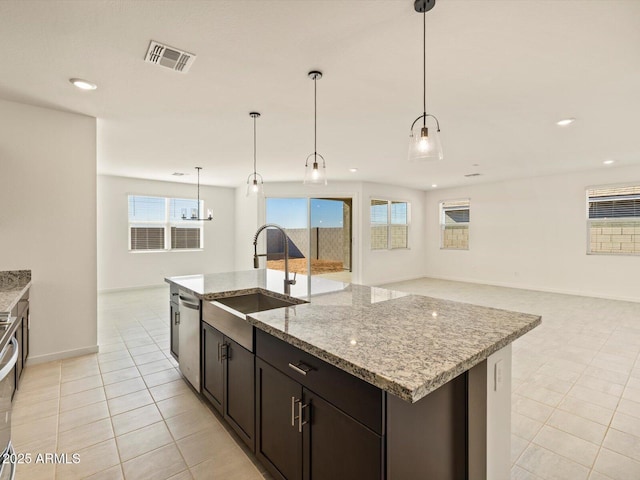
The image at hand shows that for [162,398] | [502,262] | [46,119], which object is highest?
[46,119]

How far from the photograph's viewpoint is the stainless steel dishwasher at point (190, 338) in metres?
2.38

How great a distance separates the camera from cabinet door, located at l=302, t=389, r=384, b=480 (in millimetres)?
1072

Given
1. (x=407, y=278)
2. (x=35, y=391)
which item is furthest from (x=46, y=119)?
(x=407, y=278)

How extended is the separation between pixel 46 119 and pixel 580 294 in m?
8.80

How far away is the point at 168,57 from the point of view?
213 centimetres

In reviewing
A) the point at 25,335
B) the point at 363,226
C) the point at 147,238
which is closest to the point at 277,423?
the point at 25,335

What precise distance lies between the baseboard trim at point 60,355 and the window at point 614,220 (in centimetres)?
831

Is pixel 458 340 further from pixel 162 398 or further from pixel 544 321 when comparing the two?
pixel 544 321

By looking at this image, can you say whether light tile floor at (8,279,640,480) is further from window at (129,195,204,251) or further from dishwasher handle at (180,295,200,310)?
window at (129,195,204,251)

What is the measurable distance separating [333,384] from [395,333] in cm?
35

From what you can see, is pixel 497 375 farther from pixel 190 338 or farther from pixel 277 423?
pixel 190 338

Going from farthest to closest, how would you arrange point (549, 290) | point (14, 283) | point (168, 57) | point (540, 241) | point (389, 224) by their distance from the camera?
point (389, 224)
point (540, 241)
point (549, 290)
point (14, 283)
point (168, 57)

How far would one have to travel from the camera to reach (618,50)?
210 centimetres

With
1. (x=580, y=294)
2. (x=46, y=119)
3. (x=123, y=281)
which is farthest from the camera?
(x=123, y=281)
